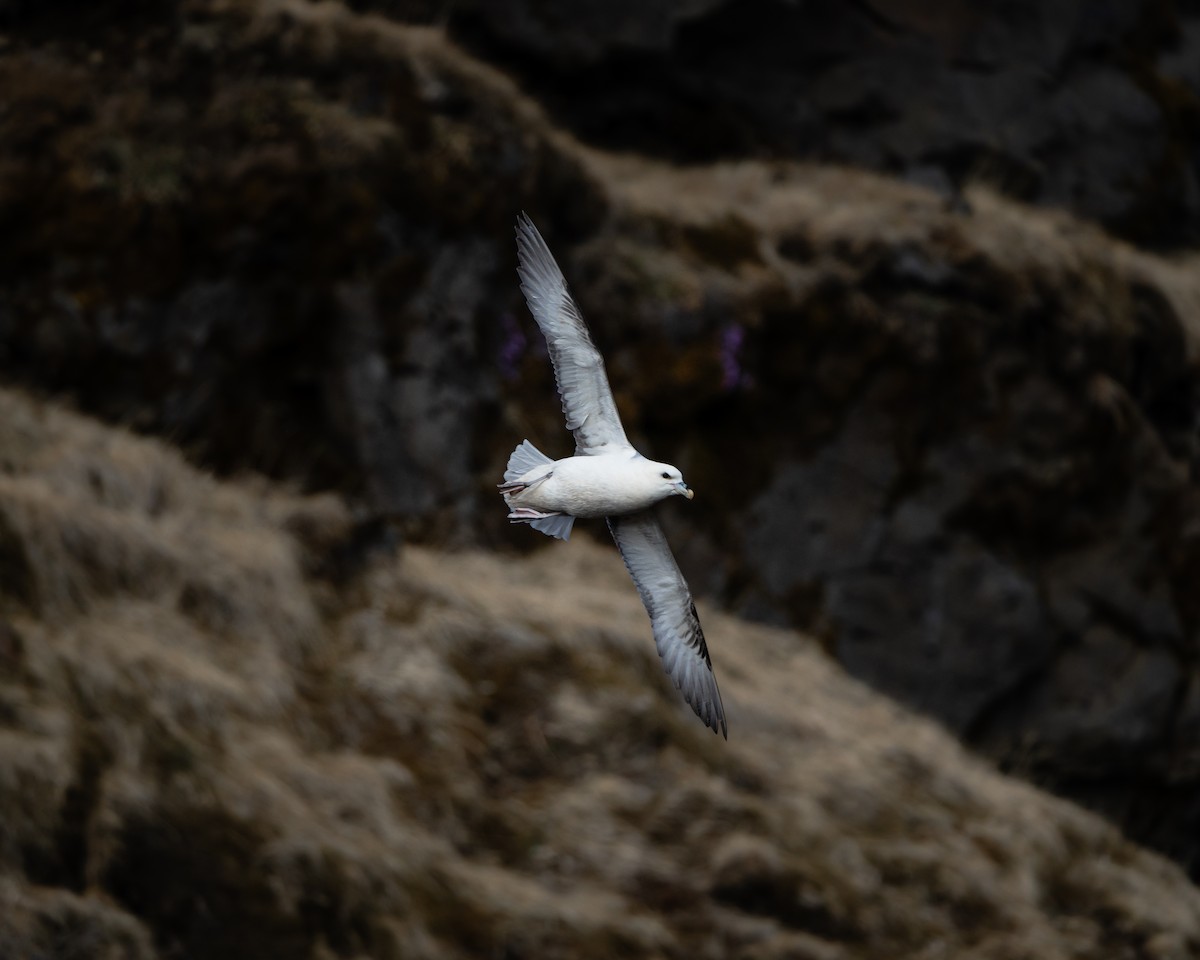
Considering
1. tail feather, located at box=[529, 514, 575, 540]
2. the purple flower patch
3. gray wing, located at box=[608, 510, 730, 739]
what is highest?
tail feather, located at box=[529, 514, 575, 540]

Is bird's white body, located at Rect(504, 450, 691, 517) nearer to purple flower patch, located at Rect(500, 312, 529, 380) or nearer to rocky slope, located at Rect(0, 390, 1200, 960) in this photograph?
rocky slope, located at Rect(0, 390, 1200, 960)

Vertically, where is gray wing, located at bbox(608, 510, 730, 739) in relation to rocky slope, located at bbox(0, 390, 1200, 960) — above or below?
Result: above

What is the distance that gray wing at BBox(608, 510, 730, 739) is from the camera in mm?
5371

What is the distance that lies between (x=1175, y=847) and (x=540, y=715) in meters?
5.30

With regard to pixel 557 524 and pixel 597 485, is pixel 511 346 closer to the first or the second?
pixel 557 524

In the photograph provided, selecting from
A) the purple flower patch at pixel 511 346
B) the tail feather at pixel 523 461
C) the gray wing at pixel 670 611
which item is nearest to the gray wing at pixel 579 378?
the tail feather at pixel 523 461

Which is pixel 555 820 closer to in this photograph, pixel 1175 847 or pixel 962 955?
→ pixel 962 955

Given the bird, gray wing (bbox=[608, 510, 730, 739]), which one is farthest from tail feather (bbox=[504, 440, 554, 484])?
gray wing (bbox=[608, 510, 730, 739])

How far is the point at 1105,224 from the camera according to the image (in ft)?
41.4

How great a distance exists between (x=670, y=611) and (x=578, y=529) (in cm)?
348

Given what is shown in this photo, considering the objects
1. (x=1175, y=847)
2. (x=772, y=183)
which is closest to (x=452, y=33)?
(x=772, y=183)

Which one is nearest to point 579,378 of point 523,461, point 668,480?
point 523,461

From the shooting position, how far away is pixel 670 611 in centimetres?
552

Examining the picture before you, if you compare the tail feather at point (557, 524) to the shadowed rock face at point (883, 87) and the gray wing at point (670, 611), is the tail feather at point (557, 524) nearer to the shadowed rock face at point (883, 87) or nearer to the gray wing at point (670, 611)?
the gray wing at point (670, 611)
